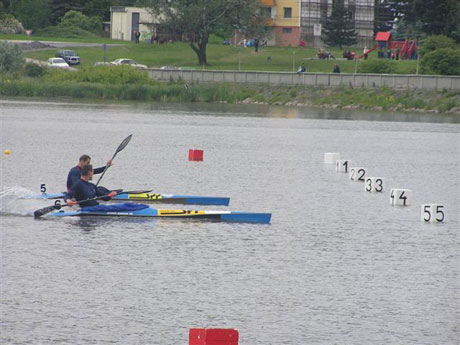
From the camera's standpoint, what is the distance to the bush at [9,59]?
8600cm

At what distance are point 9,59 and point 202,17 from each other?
66.0 feet

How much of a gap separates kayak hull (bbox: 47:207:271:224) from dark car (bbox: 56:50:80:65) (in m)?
69.3

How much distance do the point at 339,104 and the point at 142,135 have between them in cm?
3049

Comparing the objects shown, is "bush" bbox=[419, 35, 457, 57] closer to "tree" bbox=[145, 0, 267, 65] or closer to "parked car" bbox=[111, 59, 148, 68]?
"tree" bbox=[145, 0, 267, 65]

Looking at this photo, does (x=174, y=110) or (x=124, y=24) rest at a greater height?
(x=124, y=24)

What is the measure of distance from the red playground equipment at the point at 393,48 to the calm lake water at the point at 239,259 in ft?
175

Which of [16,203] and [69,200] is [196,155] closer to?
[16,203]

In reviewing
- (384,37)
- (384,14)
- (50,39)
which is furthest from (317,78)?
(50,39)

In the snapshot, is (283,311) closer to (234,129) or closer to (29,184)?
(29,184)

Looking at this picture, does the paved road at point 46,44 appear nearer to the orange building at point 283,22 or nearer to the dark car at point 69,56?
the dark car at point 69,56

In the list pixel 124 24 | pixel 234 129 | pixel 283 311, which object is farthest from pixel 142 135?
pixel 124 24

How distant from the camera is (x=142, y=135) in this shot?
57.1 metres

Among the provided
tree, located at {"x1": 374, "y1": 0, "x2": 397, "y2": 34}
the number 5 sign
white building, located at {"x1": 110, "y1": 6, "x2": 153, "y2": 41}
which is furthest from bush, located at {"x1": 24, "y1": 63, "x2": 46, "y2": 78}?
the number 5 sign

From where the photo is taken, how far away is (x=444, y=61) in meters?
84.9
